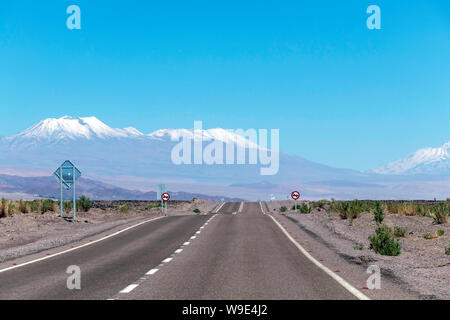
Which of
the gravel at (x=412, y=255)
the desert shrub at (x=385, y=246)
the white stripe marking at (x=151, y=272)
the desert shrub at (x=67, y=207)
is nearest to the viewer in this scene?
the gravel at (x=412, y=255)

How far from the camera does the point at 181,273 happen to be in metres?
13.8

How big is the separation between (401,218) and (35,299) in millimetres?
30401

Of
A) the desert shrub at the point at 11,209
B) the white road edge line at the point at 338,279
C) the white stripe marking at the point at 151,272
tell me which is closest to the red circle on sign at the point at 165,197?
the desert shrub at the point at 11,209

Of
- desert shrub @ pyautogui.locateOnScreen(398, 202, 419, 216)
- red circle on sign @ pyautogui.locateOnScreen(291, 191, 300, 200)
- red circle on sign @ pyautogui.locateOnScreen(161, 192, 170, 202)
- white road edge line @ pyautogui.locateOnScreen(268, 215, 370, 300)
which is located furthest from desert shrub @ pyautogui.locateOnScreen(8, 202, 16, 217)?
desert shrub @ pyautogui.locateOnScreen(398, 202, 419, 216)

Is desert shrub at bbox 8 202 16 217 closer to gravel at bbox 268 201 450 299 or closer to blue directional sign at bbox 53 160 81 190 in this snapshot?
blue directional sign at bbox 53 160 81 190

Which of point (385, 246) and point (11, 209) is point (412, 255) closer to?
point (385, 246)

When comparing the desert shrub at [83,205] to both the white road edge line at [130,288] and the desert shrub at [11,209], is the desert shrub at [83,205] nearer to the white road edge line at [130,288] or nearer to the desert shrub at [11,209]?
the desert shrub at [11,209]

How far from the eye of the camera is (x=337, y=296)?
1041 centimetres

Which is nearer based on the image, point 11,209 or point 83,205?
point 11,209

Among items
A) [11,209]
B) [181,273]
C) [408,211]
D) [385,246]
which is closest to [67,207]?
[11,209]

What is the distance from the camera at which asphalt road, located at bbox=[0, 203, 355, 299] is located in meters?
10.8

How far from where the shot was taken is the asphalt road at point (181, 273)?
10828 mm
